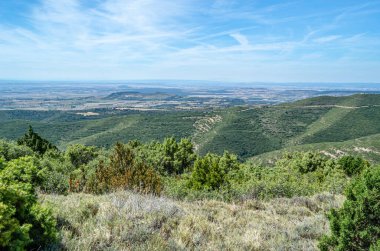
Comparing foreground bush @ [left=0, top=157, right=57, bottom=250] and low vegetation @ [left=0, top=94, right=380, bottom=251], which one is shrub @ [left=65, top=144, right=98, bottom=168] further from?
foreground bush @ [left=0, top=157, right=57, bottom=250]

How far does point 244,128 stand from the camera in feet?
325

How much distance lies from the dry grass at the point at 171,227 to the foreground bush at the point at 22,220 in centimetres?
26

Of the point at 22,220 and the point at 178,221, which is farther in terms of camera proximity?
the point at 178,221

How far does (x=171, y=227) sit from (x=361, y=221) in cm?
285

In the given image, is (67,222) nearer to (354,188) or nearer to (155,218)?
(155,218)

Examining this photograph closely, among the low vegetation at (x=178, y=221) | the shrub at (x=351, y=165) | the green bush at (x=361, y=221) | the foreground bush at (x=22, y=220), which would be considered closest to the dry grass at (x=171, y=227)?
the low vegetation at (x=178, y=221)

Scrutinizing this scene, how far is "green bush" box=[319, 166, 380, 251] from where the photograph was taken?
4227 mm

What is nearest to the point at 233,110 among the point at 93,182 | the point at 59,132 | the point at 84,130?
the point at 84,130

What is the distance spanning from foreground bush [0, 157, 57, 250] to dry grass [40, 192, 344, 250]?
0.26 meters

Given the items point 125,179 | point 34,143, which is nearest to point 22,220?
point 125,179

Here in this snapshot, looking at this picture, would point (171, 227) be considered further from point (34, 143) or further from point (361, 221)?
point (34, 143)

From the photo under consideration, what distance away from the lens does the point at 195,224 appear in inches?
208

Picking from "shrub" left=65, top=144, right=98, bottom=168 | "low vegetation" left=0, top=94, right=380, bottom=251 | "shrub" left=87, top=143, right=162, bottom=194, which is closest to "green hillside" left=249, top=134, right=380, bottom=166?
"shrub" left=65, top=144, right=98, bottom=168

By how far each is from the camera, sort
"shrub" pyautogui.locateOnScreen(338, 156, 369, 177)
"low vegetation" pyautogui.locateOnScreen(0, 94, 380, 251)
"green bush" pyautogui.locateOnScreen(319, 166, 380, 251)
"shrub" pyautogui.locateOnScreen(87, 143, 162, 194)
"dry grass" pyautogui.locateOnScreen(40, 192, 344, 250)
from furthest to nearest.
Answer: "shrub" pyautogui.locateOnScreen(338, 156, 369, 177)
"shrub" pyautogui.locateOnScreen(87, 143, 162, 194)
"dry grass" pyautogui.locateOnScreen(40, 192, 344, 250)
"green bush" pyautogui.locateOnScreen(319, 166, 380, 251)
"low vegetation" pyautogui.locateOnScreen(0, 94, 380, 251)
